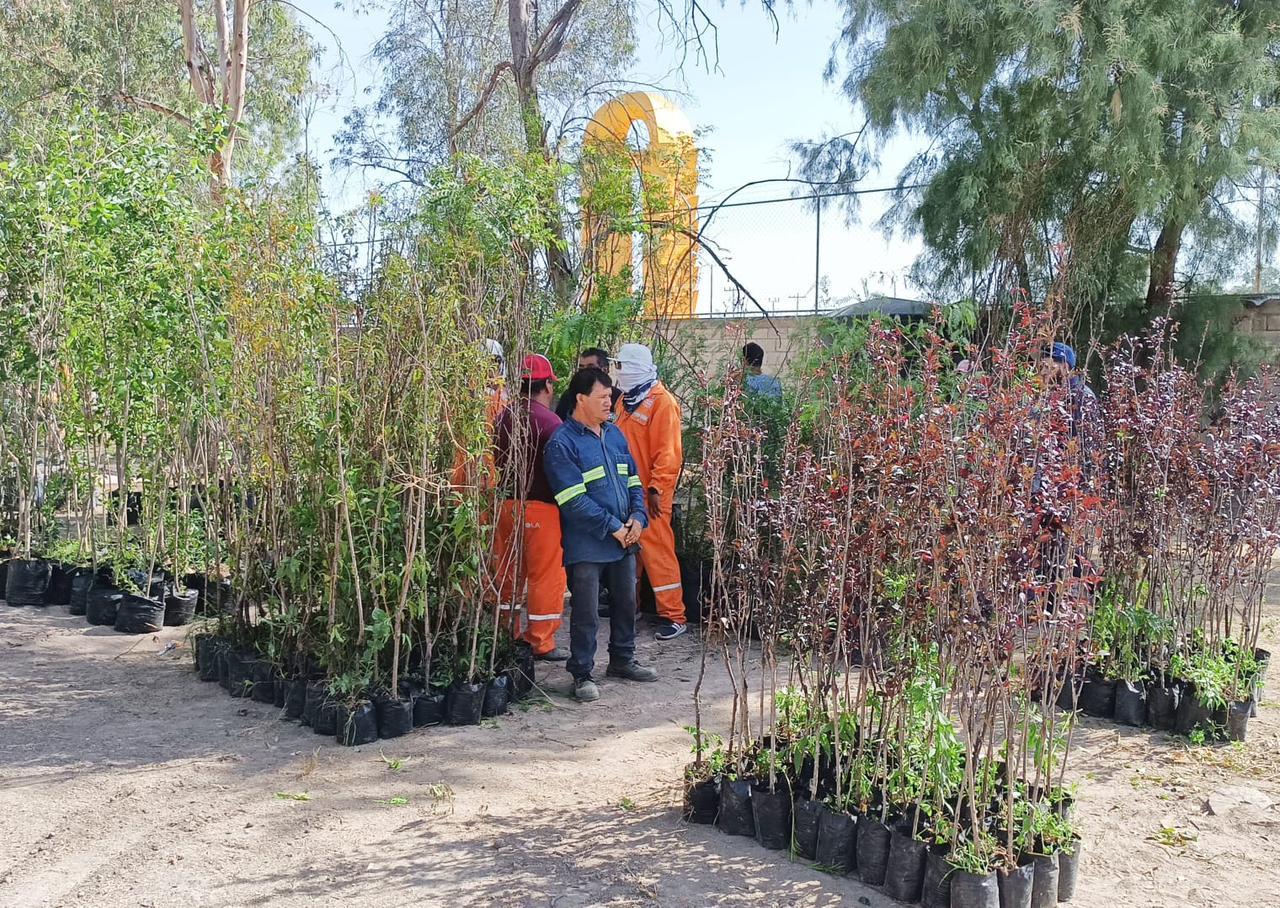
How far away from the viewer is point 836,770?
3.39 meters

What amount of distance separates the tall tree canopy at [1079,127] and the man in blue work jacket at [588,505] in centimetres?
437

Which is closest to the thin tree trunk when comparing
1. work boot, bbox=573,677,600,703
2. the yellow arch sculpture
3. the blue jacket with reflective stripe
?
the yellow arch sculpture

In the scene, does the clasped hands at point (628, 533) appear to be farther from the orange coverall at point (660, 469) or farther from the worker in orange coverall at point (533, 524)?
the orange coverall at point (660, 469)

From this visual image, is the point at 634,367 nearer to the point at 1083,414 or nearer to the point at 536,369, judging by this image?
the point at 536,369

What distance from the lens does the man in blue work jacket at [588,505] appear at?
4.98 meters

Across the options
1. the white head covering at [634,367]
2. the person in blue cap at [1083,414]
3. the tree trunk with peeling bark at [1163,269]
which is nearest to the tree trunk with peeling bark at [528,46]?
the white head covering at [634,367]

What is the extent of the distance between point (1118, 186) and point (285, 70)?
48.7 feet

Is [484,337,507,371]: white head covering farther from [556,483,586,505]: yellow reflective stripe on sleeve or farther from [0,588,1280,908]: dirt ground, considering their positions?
[0,588,1280,908]: dirt ground

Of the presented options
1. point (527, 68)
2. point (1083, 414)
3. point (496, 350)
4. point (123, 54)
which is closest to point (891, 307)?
point (527, 68)

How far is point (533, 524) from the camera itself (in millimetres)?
5391

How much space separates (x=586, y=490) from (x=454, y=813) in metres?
1.67

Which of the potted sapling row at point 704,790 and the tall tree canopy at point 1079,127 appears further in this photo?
the tall tree canopy at point 1079,127

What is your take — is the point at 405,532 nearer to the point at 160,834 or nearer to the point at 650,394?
the point at 160,834

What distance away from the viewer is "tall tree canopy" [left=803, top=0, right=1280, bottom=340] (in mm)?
9008
